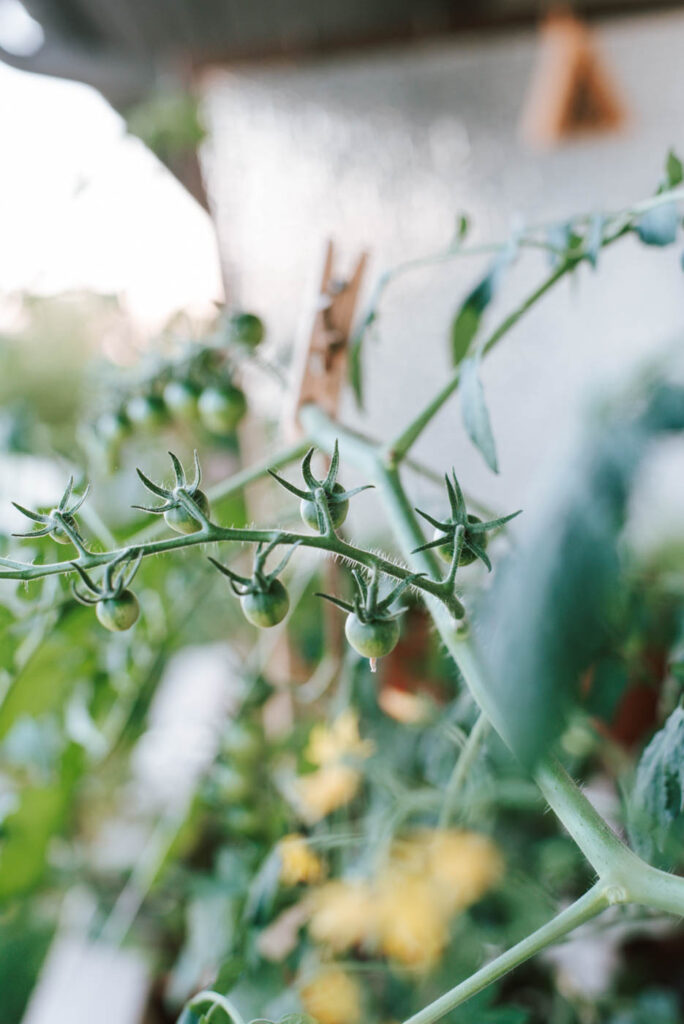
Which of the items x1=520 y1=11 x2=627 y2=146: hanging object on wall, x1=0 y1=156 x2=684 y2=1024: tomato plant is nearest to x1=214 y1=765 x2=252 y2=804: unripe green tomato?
x1=0 y1=156 x2=684 y2=1024: tomato plant

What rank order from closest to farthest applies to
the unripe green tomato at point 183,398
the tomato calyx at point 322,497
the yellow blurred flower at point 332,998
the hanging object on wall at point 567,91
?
the tomato calyx at point 322,497 < the yellow blurred flower at point 332,998 < the unripe green tomato at point 183,398 < the hanging object on wall at point 567,91

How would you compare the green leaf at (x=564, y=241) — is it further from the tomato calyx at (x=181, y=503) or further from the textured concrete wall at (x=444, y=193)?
the textured concrete wall at (x=444, y=193)

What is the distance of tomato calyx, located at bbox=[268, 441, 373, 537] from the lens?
22 centimetres

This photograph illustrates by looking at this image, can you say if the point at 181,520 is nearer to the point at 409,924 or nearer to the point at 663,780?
the point at 663,780

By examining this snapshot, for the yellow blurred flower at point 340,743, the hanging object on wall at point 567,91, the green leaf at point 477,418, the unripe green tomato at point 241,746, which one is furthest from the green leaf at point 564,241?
the hanging object on wall at point 567,91

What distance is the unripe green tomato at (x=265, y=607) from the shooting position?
0.75 feet

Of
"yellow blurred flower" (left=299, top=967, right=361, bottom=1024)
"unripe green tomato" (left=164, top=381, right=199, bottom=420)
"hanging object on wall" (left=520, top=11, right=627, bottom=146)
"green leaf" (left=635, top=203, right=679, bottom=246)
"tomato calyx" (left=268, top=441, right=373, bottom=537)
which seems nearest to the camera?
"tomato calyx" (left=268, top=441, right=373, bottom=537)

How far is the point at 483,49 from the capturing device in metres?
0.94

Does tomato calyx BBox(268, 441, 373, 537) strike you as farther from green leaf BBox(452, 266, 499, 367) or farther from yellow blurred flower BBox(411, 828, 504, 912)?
yellow blurred flower BBox(411, 828, 504, 912)

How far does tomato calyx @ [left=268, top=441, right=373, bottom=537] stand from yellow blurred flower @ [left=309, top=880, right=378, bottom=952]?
0.36 metres

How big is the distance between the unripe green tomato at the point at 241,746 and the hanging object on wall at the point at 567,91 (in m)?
0.76

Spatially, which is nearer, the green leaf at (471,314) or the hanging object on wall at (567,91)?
the green leaf at (471,314)

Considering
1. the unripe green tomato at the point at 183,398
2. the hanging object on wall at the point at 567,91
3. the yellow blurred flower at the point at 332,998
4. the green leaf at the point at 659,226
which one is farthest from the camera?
the hanging object on wall at the point at 567,91

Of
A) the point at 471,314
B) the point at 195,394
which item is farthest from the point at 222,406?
the point at 471,314
